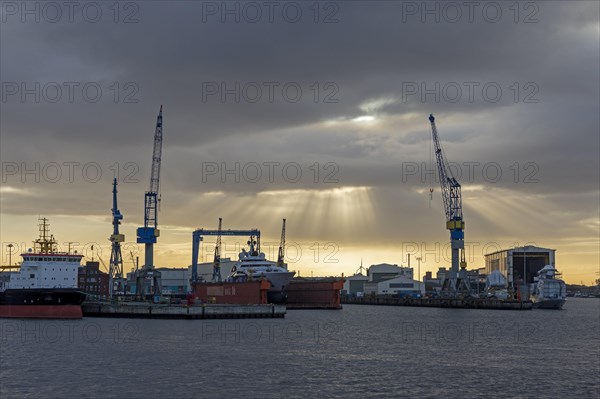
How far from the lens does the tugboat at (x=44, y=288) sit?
101 metres

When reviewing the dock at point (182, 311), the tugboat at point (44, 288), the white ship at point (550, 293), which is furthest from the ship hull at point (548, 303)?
the tugboat at point (44, 288)

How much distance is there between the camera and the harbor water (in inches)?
1857

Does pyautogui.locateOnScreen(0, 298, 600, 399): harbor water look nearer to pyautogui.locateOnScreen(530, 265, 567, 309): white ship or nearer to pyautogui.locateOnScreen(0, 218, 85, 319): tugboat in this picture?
pyautogui.locateOnScreen(0, 218, 85, 319): tugboat

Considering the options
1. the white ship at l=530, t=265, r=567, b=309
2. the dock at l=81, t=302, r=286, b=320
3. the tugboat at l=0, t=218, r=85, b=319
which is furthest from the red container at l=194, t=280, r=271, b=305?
the white ship at l=530, t=265, r=567, b=309

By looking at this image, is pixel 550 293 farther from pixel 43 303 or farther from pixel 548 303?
pixel 43 303

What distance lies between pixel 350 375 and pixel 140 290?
4351 inches

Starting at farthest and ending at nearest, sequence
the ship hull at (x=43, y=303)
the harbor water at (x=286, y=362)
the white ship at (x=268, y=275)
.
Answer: the white ship at (x=268, y=275) → the ship hull at (x=43, y=303) → the harbor water at (x=286, y=362)

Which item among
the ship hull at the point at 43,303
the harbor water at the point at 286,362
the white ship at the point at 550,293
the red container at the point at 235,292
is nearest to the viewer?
the harbor water at the point at 286,362

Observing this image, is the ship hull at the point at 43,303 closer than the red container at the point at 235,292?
Yes

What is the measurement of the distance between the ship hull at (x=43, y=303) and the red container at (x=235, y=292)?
39567 mm

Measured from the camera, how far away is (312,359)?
62094 mm

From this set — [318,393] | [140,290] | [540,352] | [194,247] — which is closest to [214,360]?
[318,393]

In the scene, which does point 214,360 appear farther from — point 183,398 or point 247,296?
point 247,296

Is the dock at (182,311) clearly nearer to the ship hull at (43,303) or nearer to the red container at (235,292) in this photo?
the ship hull at (43,303)
